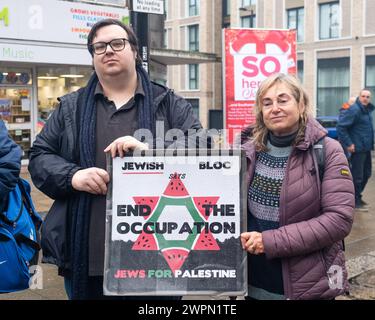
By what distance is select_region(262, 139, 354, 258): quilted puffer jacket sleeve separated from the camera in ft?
7.83

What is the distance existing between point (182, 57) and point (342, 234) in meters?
16.0

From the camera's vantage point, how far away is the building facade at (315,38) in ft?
102

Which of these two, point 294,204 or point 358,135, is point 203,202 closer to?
point 294,204

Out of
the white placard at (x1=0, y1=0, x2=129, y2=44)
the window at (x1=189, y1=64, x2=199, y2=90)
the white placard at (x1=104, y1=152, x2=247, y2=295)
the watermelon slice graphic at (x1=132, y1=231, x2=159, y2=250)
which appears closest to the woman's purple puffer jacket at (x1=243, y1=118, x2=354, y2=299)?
the white placard at (x1=104, y1=152, x2=247, y2=295)

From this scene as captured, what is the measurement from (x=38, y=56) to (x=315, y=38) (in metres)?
24.4

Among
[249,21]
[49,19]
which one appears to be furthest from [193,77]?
[49,19]

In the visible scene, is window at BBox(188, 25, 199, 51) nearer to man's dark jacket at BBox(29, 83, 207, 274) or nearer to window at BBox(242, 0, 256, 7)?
window at BBox(242, 0, 256, 7)

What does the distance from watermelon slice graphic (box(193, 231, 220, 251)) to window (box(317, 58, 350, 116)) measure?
3144 cm

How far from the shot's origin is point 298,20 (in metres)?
34.8

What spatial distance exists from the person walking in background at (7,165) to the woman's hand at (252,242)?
1.38 meters

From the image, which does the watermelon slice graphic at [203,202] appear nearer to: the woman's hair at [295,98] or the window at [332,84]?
the woman's hair at [295,98]
